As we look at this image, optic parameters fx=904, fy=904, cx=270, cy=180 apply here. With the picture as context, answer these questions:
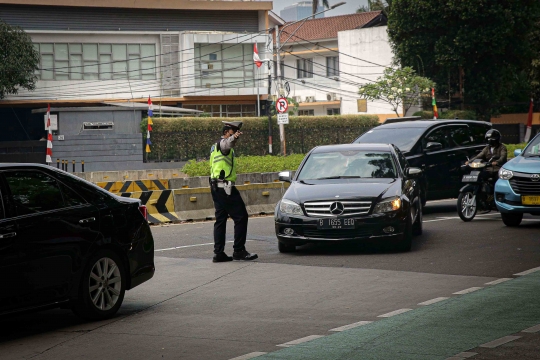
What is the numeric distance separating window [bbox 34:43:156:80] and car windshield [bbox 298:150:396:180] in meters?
40.7

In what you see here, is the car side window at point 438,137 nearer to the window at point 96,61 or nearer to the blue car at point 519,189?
the blue car at point 519,189

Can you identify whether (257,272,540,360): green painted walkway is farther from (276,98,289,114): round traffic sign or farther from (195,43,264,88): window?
(195,43,264,88): window

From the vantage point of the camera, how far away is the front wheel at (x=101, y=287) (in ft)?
27.0

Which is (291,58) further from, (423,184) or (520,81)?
(423,184)

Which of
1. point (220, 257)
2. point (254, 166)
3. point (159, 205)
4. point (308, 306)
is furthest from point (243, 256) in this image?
point (254, 166)

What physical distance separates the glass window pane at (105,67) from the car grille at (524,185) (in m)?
41.0

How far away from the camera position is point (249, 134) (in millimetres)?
50406

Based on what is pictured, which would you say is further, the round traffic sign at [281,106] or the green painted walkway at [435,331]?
the round traffic sign at [281,106]

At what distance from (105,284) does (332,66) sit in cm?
6567

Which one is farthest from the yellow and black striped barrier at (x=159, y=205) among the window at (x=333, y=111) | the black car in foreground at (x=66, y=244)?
the window at (x=333, y=111)

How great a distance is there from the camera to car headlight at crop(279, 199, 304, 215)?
41.9 ft

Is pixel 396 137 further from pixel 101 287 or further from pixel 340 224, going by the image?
pixel 101 287

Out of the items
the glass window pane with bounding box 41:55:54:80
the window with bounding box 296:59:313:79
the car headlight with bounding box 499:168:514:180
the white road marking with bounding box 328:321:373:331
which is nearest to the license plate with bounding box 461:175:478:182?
the car headlight with bounding box 499:168:514:180

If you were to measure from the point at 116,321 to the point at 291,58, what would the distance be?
6804 cm
